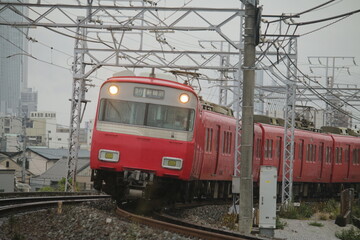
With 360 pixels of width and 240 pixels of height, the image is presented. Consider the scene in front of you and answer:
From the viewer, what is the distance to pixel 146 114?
48.2ft

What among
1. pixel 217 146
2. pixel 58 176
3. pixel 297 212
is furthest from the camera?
pixel 58 176

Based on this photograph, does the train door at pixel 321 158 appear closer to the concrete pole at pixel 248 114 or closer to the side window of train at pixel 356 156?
the side window of train at pixel 356 156

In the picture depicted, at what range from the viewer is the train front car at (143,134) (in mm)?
14406

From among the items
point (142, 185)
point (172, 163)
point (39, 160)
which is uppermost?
point (172, 163)

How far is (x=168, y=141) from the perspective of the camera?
14.4m

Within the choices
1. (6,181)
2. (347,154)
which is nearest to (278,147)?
(347,154)

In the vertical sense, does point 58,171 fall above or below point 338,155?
below

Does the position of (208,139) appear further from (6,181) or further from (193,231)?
(6,181)

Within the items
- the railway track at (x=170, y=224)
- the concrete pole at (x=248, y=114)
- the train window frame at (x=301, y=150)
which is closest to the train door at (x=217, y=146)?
the railway track at (x=170, y=224)

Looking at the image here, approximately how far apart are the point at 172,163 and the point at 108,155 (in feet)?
4.50

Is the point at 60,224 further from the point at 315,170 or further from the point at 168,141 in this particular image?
the point at 315,170

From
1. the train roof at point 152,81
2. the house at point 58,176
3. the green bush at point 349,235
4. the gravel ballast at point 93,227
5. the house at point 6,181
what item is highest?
the train roof at point 152,81

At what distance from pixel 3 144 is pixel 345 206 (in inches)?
3641

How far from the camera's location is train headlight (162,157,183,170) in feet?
47.2
